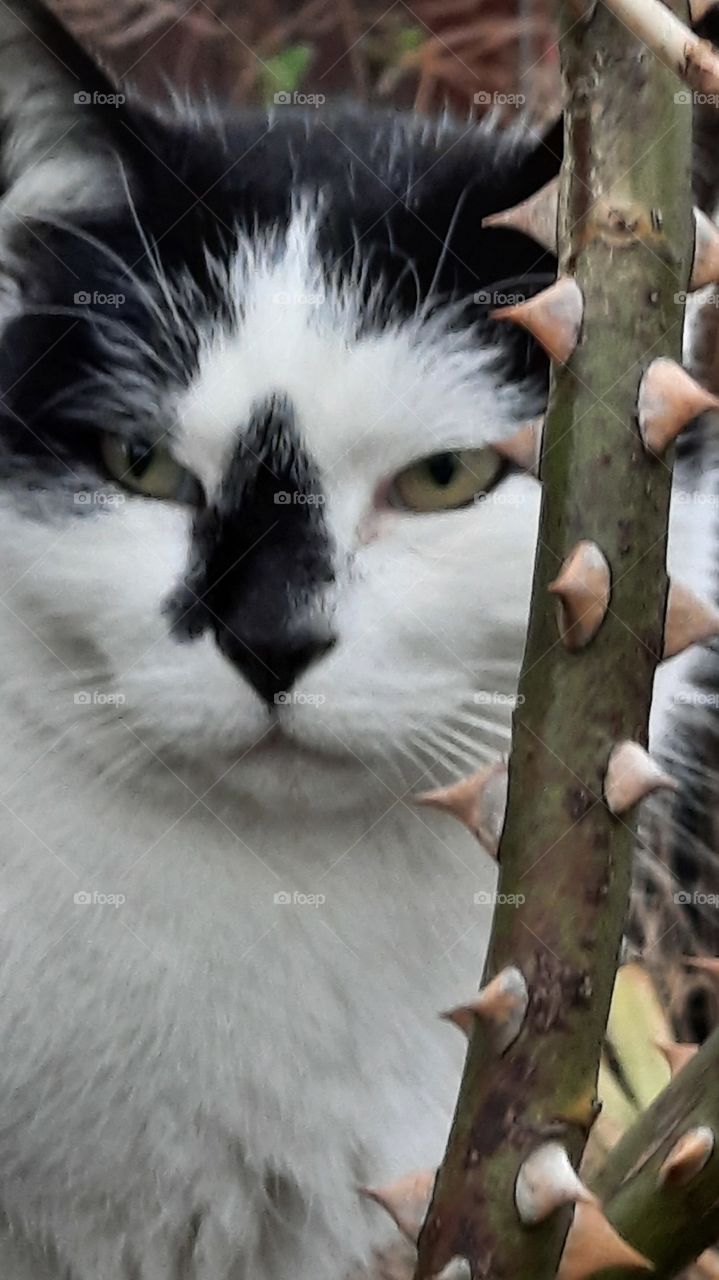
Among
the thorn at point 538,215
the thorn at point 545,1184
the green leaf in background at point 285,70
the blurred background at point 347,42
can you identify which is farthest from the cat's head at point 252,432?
the blurred background at point 347,42

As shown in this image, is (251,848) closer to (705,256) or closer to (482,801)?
(482,801)

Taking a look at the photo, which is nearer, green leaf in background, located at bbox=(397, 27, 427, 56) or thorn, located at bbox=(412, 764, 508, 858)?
thorn, located at bbox=(412, 764, 508, 858)

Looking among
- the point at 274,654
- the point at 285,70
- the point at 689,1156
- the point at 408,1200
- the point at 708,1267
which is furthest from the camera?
the point at 285,70

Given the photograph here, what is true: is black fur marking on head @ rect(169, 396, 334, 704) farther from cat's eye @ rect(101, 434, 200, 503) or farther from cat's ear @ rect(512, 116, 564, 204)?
cat's ear @ rect(512, 116, 564, 204)

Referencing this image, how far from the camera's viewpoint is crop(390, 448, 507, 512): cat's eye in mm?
734

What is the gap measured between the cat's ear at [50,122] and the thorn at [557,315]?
14.8 inches

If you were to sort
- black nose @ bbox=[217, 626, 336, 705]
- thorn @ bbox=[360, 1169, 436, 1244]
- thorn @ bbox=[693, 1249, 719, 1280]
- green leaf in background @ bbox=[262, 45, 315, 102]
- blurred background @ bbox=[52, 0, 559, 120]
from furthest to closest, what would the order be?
blurred background @ bbox=[52, 0, 559, 120] < green leaf in background @ bbox=[262, 45, 315, 102] < thorn @ bbox=[693, 1249, 719, 1280] < black nose @ bbox=[217, 626, 336, 705] < thorn @ bbox=[360, 1169, 436, 1244]

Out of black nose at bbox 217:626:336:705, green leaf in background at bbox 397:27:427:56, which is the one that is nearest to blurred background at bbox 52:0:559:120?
green leaf in background at bbox 397:27:427:56

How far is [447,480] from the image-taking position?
2.43 feet

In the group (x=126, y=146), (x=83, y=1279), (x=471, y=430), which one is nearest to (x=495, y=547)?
(x=471, y=430)

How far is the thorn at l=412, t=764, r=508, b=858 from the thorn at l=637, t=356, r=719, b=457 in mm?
133

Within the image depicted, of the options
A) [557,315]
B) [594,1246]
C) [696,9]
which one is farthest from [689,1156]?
[696,9]

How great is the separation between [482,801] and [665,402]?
0.16 m

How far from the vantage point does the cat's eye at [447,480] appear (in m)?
0.73
